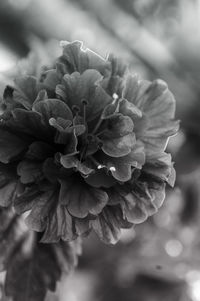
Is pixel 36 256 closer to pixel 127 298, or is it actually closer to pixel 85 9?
pixel 127 298

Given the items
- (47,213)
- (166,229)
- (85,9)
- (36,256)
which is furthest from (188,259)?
(85,9)

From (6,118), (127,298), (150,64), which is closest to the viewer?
(6,118)

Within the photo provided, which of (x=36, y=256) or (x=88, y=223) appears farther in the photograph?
(x=36, y=256)

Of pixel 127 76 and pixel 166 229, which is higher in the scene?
pixel 127 76

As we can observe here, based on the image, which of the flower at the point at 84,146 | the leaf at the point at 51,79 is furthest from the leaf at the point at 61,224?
the leaf at the point at 51,79

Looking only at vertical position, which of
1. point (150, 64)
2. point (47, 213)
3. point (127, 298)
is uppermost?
point (150, 64)

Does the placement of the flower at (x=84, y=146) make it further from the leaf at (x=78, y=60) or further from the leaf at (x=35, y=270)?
the leaf at (x=35, y=270)

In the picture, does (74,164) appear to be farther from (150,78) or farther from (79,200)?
(150,78)
